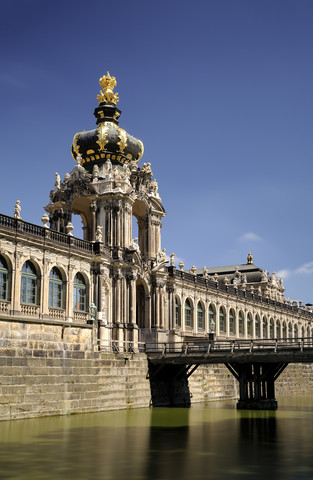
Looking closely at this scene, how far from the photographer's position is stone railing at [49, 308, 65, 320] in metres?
45.7

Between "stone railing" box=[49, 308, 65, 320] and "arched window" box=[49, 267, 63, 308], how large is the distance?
0.33 metres

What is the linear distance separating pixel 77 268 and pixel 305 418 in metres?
20.4

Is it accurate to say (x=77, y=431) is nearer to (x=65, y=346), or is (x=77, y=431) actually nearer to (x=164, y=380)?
(x=65, y=346)

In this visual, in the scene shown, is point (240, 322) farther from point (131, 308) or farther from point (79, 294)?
point (79, 294)

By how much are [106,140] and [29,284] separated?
21557mm

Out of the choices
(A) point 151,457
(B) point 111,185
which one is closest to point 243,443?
(A) point 151,457

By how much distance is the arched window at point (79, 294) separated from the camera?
49406 millimetres

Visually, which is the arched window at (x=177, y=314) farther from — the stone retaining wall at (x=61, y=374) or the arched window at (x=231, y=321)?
the stone retaining wall at (x=61, y=374)

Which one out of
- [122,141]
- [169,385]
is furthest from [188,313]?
[122,141]

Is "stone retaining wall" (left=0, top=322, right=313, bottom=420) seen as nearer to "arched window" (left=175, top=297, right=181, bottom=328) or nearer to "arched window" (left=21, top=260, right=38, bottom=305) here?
"arched window" (left=21, top=260, right=38, bottom=305)

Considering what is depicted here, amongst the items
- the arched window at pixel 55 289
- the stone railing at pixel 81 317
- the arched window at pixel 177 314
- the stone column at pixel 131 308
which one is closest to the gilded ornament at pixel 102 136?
the stone column at pixel 131 308

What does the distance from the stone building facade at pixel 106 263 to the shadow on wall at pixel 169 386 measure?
374cm

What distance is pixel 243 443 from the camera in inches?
1117

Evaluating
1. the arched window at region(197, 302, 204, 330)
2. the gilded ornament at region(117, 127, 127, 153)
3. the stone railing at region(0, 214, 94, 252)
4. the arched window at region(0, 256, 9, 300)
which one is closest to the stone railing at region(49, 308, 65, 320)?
the arched window at region(0, 256, 9, 300)
